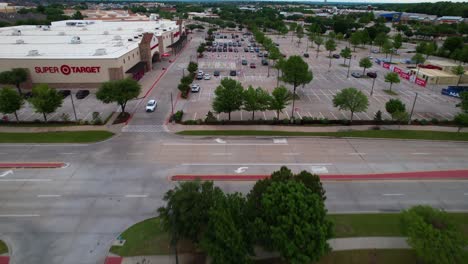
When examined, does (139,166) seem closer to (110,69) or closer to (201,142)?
(201,142)

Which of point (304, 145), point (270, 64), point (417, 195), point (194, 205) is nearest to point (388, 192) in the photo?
point (417, 195)

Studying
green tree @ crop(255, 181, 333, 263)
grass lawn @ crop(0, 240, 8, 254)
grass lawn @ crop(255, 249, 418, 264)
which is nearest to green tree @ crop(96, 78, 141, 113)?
grass lawn @ crop(0, 240, 8, 254)

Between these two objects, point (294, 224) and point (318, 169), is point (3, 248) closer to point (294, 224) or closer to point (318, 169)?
point (294, 224)

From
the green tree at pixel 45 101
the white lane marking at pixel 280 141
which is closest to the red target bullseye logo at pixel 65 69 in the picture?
the green tree at pixel 45 101

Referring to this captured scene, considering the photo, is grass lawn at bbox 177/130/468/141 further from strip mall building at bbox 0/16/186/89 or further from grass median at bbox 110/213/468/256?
strip mall building at bbox 0/16/186/89

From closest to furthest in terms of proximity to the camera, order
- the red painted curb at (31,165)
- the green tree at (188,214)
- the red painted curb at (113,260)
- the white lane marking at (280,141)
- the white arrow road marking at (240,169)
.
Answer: the green tree at (188,214), the red painted curb at (113,260), the white arrow road marking at (240,169), the red painted curb at (31,165), the white lane marking at (280,141)

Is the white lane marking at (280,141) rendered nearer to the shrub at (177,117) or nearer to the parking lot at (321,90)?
the parking lot at (321,90)
